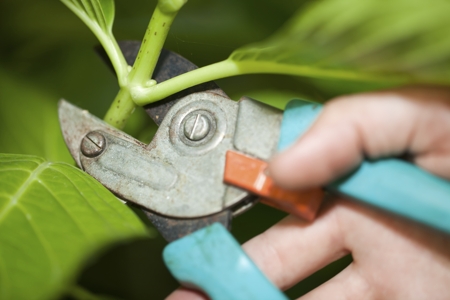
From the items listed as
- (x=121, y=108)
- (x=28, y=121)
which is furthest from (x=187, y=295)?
(x=28, y=121)

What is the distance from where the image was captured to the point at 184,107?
31.4 inches

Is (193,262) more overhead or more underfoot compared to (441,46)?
more underfoot

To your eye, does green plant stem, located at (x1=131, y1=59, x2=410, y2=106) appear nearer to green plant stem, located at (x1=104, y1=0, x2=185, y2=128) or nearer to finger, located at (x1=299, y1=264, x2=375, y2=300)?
green plant stem, located at (x1=104, y1=0, x2=185, y2=128)

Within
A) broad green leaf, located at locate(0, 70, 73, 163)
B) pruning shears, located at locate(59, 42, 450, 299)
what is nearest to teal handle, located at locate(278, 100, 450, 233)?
pruning shears, located at locate(59, 42, 450, 299)

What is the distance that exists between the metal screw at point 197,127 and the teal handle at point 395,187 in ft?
0.51

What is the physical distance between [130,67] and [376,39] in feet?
1.63

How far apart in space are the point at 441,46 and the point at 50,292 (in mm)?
575

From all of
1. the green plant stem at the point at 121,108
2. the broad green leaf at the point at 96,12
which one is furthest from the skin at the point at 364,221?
the broad green leaf at the point at 96,12

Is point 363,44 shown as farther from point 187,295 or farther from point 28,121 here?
point 28,121

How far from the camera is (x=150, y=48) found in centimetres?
77

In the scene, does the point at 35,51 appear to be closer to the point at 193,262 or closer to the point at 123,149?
the point at 123,149

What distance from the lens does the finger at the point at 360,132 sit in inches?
23.4

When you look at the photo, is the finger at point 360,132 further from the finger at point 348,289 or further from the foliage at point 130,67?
the finger at point 348,289

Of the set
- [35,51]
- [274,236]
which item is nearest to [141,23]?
[35,51]
